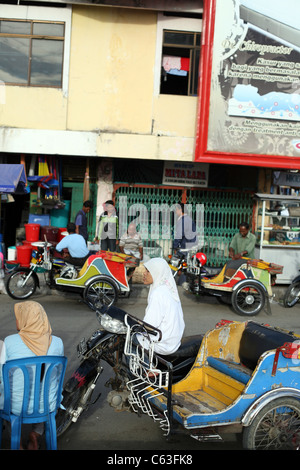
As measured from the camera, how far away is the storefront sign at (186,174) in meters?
13.2

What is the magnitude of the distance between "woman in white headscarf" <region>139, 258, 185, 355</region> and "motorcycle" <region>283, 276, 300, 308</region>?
6.51m

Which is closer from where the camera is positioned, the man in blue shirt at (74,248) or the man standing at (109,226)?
the man in blue shirt at (74,248)

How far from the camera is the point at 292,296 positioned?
10.4 metres

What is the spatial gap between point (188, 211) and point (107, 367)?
300 inches

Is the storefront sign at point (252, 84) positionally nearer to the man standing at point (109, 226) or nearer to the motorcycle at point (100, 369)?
the man standing at point (109, 226)

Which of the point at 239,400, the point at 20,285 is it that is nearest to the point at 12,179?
the point at 20,285

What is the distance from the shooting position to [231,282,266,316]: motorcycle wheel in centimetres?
933

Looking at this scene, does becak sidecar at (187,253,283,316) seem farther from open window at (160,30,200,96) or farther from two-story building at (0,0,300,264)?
open window at (160,30,200,96)

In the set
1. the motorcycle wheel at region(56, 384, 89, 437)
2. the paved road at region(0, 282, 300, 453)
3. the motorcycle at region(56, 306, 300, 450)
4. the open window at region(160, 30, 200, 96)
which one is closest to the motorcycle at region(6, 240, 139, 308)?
the paved road at region(0, 282, 300, 453)

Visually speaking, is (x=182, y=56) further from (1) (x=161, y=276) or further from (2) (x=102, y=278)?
(1) (x=161, y=276)

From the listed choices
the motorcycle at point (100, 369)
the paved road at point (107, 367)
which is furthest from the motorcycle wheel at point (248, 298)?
the motorcycle at point (100, 369)

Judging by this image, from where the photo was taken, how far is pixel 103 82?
1224cm

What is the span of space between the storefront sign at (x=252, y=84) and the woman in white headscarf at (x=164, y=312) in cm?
796
